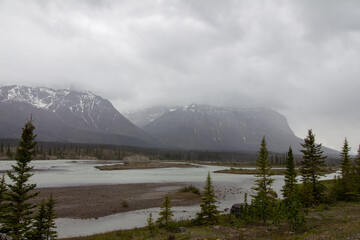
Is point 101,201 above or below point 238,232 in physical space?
below

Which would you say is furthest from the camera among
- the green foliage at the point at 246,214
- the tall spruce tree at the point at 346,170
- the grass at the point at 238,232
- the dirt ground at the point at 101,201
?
the tall spruce tree at the point at 346,170

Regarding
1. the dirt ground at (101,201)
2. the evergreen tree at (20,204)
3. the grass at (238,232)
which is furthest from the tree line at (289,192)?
the evergreen tree at (20,204)

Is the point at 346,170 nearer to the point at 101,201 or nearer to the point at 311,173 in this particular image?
the point at 311,173

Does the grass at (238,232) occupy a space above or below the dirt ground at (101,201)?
above

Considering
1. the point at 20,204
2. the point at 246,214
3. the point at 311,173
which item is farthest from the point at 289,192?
the point at 20,204

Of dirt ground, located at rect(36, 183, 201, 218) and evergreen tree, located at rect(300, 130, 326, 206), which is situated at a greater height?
evergreen tree, located at rect(300, 130, 326, 206)

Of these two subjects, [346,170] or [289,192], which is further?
[346,170]

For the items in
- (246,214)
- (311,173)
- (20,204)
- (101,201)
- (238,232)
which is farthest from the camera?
(101,201)

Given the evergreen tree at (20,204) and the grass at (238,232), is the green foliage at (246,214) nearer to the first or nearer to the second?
the grass at (238,232)

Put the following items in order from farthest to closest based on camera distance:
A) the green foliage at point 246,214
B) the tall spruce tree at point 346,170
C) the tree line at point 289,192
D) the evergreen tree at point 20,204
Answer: the tall spruce tree at point 346,170
the tree line at point 289,192
the green foliage at point 246,214
the evergreen tree at point 20,204

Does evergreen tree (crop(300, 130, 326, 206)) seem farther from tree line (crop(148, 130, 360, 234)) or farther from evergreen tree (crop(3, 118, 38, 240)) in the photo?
evergreen tree (crop(3, 118, 38, 240))

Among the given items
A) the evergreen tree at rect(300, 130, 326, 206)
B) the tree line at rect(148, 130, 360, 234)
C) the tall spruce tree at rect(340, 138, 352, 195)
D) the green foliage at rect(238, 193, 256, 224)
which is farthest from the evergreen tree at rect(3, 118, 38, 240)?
the tall spruce tree at rect(340, 138, 352, 195)

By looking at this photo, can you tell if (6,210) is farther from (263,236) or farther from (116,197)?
(116,197)

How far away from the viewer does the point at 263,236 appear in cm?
2197
